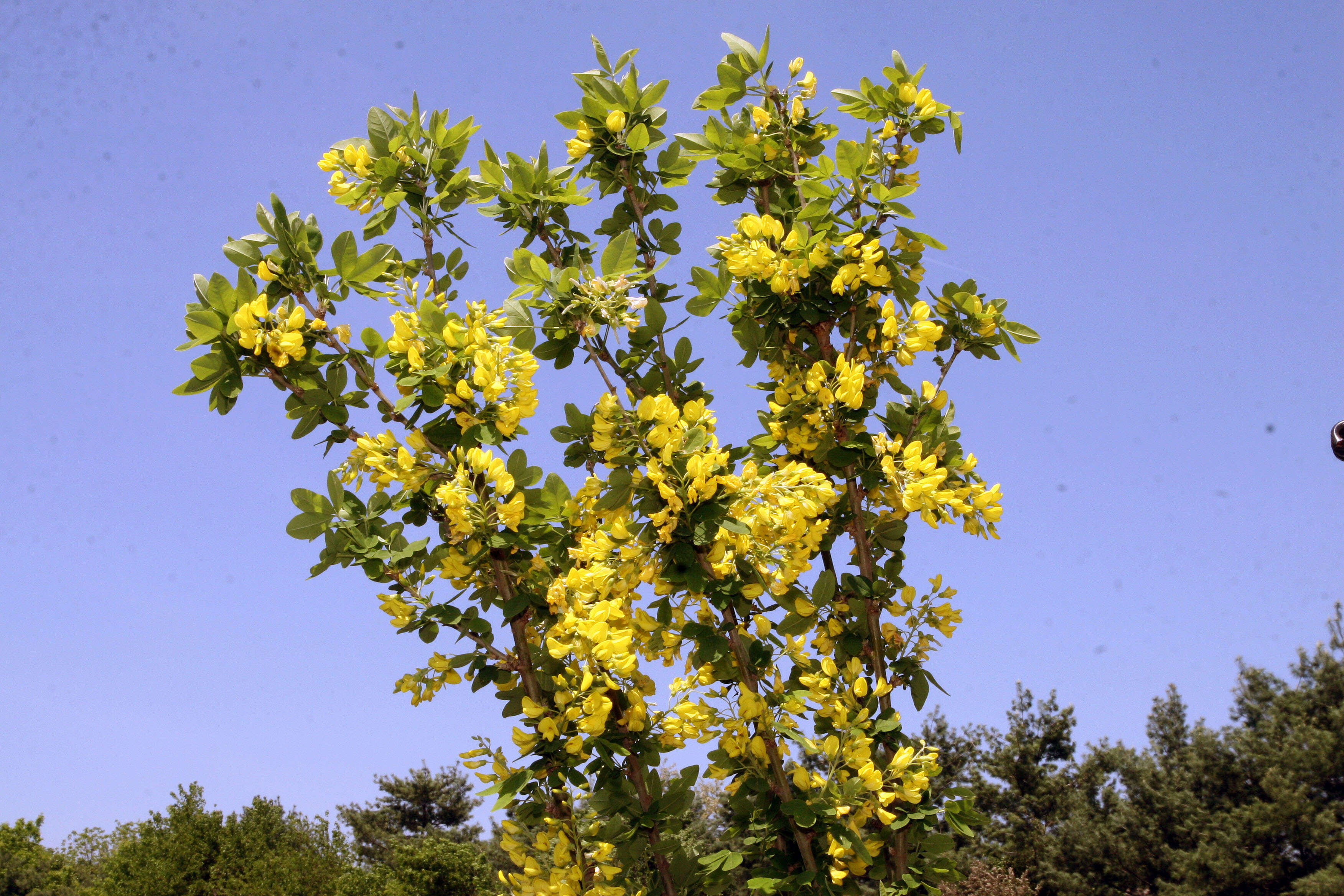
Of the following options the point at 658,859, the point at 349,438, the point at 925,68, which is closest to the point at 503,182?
the point at 349,438

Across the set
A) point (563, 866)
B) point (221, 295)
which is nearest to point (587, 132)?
point (221, 295)

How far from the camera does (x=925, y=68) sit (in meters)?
2.97

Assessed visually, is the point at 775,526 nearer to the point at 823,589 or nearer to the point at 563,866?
the point at 823,589

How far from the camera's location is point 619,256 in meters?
2.42

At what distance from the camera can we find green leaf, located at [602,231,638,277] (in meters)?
2.42

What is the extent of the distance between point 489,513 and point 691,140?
4.75ft

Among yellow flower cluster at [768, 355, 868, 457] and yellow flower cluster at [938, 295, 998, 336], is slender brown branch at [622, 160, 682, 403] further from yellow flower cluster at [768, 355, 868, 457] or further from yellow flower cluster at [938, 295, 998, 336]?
yellow flower cluster at [938, 295, 998, 336]

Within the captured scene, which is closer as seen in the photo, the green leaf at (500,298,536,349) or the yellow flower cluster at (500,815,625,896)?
the yellow flower cluster at (500,815,625,896)

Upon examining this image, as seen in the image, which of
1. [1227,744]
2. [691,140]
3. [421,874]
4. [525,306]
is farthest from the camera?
[1227,744]

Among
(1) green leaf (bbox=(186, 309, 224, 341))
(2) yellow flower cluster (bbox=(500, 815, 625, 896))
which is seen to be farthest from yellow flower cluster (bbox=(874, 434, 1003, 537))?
(1) green leaf (bbox=(186, 309, 224, 341))

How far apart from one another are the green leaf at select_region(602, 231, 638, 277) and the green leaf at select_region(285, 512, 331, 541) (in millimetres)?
983

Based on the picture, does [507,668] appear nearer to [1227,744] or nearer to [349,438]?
[349,438]

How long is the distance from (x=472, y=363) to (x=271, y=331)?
0.51 m

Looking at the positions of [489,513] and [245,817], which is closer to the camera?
[489,513]
